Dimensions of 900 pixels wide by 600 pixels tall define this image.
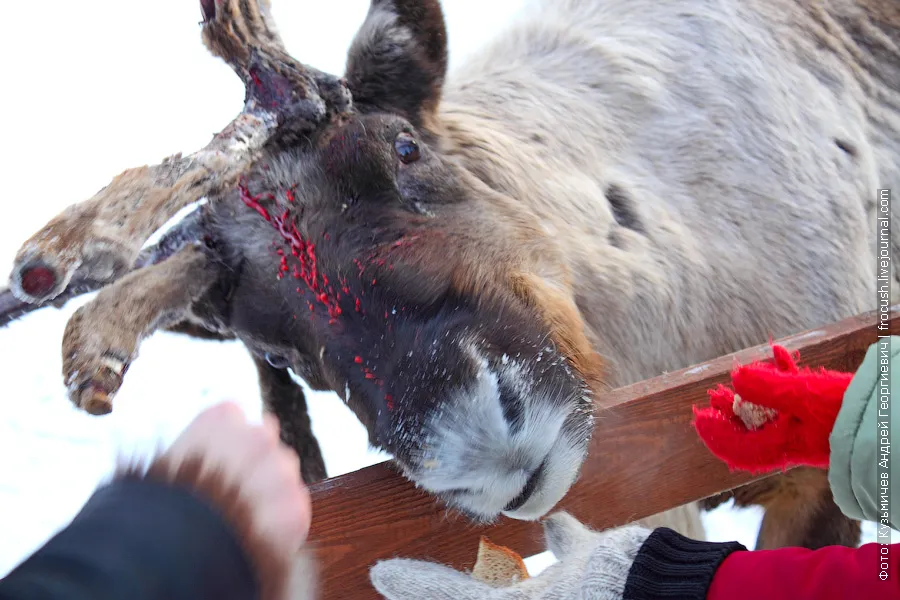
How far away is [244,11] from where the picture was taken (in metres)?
2.21

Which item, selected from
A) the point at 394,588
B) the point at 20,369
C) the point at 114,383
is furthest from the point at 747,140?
the point at 20,369

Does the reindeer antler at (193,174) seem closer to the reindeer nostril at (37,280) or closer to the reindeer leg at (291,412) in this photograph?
the reindeer nostril at (37,280)

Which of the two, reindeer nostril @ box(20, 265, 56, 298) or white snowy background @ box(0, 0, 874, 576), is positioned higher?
reindeer nostril @ box(20, 265, 56, 298)

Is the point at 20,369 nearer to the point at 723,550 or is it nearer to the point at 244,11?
the point at 244,11

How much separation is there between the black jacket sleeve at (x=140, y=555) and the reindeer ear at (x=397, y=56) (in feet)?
5.55

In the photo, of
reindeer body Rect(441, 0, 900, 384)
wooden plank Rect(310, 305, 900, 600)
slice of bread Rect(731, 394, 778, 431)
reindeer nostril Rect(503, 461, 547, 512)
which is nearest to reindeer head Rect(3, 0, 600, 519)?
reindeer nostril Rect(503, 461, 547, 512)

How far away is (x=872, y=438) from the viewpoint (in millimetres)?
1364

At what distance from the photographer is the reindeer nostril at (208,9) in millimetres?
2189

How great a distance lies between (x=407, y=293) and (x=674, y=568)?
91 cm

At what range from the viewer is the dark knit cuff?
4.23ft

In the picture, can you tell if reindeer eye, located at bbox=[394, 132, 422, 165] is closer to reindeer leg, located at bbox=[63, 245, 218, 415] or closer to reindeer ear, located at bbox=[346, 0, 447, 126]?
reindeer ear, located at bbox=[346, 0, 447, 126]

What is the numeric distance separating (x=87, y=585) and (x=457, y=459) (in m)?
0.81

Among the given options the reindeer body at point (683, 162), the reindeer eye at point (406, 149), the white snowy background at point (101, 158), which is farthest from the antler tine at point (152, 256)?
the white snowy background at point (101, 158)

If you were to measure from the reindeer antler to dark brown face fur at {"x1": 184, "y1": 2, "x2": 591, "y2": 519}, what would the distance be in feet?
0.35
